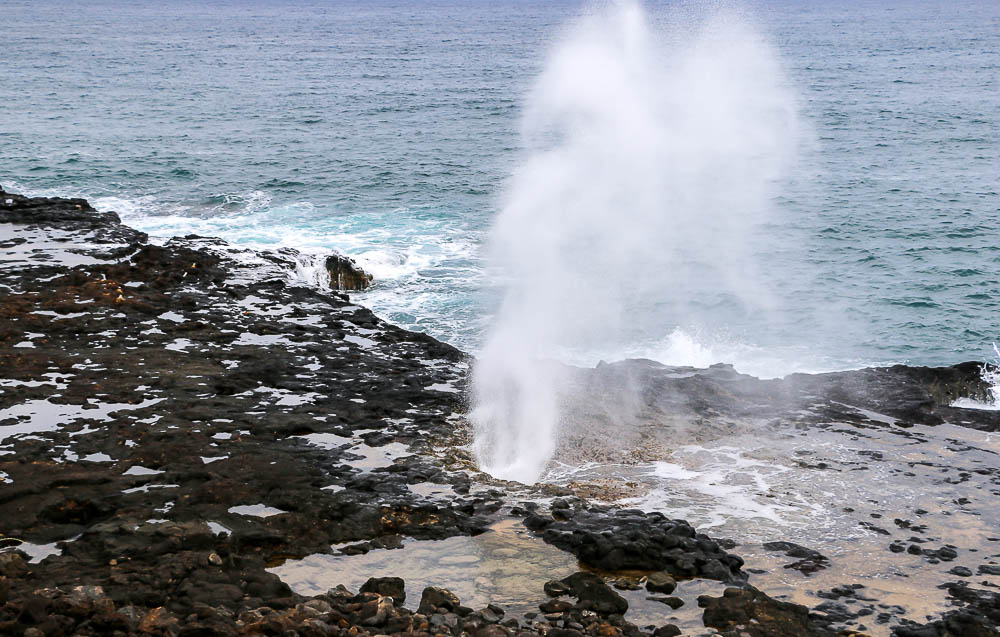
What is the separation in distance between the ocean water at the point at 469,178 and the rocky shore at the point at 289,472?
18.2ft

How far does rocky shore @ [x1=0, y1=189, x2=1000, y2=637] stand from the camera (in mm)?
9891

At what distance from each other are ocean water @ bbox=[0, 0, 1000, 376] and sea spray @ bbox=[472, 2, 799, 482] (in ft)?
1.96

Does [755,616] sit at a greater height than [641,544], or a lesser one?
lesser

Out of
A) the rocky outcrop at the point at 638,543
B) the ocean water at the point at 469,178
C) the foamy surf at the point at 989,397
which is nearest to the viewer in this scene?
the rocky outcrop at the point at 638,543

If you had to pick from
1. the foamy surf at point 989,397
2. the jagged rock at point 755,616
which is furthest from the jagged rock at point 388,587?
the foamy surf at point 989,397

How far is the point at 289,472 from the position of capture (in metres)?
12.8

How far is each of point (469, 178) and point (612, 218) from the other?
856 centimetres

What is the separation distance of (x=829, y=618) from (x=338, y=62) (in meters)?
82.9

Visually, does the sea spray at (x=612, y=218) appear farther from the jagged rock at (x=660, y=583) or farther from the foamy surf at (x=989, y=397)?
the foamy surf at (x=989, y=397)

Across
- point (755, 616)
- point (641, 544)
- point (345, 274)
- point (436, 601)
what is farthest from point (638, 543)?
point (345, 274)

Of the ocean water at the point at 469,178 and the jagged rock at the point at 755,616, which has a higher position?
the ocean water at the point at 469,178

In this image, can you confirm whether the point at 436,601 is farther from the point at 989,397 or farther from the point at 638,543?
the point at 989,397

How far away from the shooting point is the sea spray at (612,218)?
57.6ft

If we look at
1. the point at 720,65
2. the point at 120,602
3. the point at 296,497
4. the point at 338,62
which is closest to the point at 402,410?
the point at 296,497
